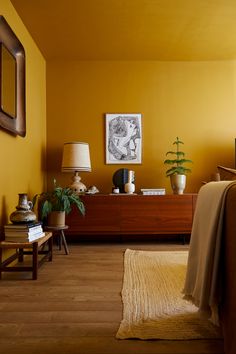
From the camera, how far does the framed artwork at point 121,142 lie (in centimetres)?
404

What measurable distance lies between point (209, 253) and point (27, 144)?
2508 millimetres

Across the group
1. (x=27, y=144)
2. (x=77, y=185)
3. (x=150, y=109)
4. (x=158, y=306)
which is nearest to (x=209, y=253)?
(x=158, y=306)

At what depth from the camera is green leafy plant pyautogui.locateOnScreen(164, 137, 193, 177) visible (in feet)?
12.1

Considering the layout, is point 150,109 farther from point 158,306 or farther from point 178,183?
point 158,306

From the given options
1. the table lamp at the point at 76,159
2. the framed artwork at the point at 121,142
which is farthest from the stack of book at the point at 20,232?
the framed artwork at the point at 121,142

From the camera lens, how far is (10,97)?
2584 mm

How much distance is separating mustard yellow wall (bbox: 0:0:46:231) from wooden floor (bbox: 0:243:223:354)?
26.9 inches

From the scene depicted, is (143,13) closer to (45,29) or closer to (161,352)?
(45,29)

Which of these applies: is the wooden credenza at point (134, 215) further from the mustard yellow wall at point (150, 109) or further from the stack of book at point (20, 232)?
the stack of book at point (20, 232)

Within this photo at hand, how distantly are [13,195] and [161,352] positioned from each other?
1.96 metres

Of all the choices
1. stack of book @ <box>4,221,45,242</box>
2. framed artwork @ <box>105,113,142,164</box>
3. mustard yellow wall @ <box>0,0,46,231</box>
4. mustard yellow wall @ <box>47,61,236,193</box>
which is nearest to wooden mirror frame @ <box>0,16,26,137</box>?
mustard yellow wall @ <box>0,0,46,231</box>

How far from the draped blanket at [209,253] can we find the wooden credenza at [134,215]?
83.1 inches

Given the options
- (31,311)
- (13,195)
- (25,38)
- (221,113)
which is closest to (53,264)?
(13,195)

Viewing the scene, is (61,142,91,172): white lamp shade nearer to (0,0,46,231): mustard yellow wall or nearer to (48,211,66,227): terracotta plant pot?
(0,0,46,231): mustard yellow wall
